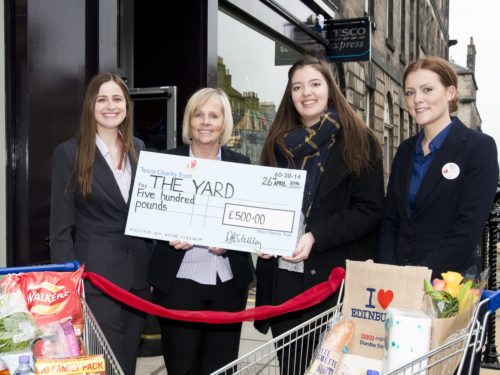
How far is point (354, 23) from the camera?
11.0 m

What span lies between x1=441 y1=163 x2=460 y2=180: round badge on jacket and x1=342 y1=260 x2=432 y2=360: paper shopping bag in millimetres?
632

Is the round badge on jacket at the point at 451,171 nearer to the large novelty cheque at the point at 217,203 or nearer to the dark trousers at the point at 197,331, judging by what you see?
the large novelty cheque at the point at 217,203

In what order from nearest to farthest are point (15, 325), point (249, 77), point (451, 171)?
point (15, 325) → point (451, 171) → point (249, 77)

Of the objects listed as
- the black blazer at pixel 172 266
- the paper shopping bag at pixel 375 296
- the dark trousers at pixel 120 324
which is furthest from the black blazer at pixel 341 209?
the dark trousers at pixel 120 324

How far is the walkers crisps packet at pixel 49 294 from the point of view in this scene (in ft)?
6.45

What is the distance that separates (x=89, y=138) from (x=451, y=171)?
175 centimetres

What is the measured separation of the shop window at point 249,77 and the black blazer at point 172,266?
4384 millimetres

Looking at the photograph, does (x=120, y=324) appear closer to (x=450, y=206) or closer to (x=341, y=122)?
(x=341, y=122)

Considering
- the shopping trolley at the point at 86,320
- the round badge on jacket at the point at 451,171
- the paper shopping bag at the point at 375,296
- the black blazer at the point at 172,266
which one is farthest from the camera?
the black blazer at the point at 172,266

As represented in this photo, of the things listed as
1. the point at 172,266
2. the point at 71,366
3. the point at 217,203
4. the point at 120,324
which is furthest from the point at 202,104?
the point at 71,366

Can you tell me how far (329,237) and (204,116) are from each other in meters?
0.92

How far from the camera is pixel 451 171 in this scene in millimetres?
2432

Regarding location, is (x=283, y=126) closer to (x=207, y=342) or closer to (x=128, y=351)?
(x=207, y=342)

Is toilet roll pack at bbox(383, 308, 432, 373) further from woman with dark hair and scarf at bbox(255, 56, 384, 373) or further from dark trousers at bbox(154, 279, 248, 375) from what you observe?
dark trousers at bbox(154, 279, 248, 375)
